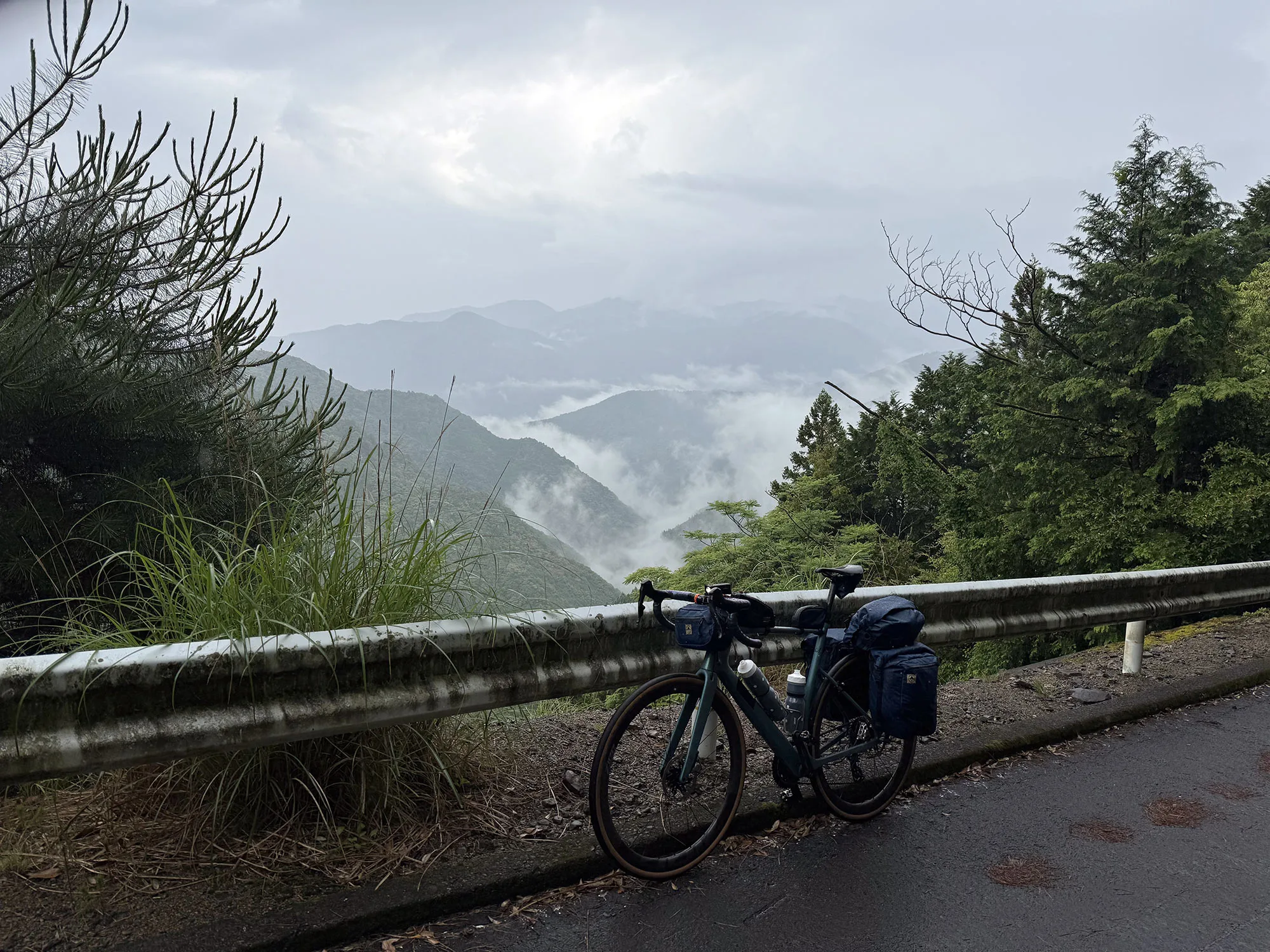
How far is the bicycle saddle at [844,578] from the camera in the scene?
404 centimetres

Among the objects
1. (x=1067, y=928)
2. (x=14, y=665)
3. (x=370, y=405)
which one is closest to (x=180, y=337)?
(x=370, y=405)

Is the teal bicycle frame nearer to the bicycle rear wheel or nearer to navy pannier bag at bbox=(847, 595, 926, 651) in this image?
the bicycle rear wheel

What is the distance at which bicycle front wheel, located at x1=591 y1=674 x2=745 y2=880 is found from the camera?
332 centimetres

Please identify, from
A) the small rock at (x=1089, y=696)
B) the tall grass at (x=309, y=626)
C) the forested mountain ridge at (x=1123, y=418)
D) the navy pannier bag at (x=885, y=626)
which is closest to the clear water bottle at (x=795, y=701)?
the navy pannier bag at (x=885, y=626)

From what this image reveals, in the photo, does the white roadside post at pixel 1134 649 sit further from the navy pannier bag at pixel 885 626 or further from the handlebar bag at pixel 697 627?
the handlebar bag at pixel 697 627

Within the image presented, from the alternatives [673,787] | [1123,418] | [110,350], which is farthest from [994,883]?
[1123,418]

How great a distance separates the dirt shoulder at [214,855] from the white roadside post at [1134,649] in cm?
350

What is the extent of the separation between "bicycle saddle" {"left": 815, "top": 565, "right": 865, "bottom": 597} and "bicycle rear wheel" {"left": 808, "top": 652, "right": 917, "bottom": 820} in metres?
0.28

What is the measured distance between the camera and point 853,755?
13.0 ft

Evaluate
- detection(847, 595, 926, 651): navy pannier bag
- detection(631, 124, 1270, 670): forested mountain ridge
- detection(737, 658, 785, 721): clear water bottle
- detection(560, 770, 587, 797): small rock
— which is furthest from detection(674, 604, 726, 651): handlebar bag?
detection(631, 124, 1270, 670): forested mountain ridge

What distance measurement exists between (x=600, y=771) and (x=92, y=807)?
1716 mm

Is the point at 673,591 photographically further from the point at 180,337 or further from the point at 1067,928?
the point at 180,337

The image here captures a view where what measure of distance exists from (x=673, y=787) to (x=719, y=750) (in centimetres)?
25

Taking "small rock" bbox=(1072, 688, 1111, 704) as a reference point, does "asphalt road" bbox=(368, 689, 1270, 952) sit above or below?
below
